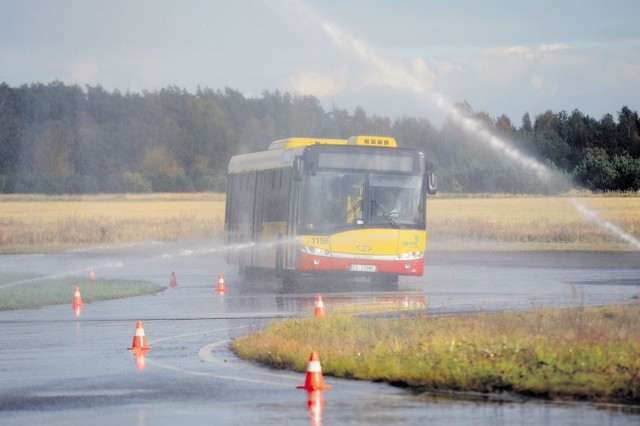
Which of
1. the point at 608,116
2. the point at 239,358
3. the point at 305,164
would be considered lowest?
the point at 239,358

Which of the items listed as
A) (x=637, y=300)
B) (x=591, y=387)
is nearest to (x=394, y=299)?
(x=637, y=300)

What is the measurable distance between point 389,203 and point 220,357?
52.3 ft

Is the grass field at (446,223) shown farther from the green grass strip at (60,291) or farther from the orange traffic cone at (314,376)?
the orange traffic cone at (314,376)

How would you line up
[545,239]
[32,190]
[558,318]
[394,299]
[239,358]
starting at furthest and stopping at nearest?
[32,190]
[545,239]
[394,299]
[558,318]
[239,358]

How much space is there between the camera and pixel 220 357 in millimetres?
17859

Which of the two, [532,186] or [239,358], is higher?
[532,186]

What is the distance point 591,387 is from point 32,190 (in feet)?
308

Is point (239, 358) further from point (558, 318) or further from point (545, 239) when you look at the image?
point (545, 239)

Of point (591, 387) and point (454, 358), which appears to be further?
point (454, 358)

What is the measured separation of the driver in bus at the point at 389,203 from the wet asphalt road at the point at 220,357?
5.95 feet

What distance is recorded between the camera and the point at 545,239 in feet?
194

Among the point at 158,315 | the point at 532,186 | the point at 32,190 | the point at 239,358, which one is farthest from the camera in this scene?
the point at 32,190

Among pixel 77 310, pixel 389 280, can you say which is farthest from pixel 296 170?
pixel 77 310

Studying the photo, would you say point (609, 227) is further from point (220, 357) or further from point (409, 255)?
point (220, 357)
